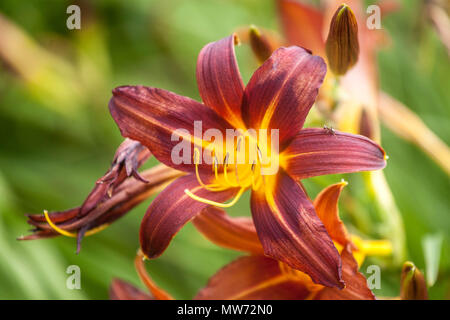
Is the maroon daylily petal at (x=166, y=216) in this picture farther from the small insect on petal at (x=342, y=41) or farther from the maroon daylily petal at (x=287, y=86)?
the small insect on petal at (x=342, y=41)

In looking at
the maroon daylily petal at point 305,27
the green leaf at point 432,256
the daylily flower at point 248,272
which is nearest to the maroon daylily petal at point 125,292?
the daylily flower at point 248,272

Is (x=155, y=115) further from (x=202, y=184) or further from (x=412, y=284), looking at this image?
(x=412, y=284)

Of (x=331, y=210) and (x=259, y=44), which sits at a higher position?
(x=259, y=44)

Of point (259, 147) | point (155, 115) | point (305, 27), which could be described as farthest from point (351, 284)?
point (305, 27)

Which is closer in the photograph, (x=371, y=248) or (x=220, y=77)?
(x=220, y=77)

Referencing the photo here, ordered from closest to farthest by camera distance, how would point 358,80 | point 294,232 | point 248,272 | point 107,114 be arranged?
point 294,232, point 248,272, point 358,80, point 107,114

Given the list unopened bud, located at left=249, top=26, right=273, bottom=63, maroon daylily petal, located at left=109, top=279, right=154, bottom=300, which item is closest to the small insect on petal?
unopened bud, located at left=249, top=26, right=273, bottom=63
